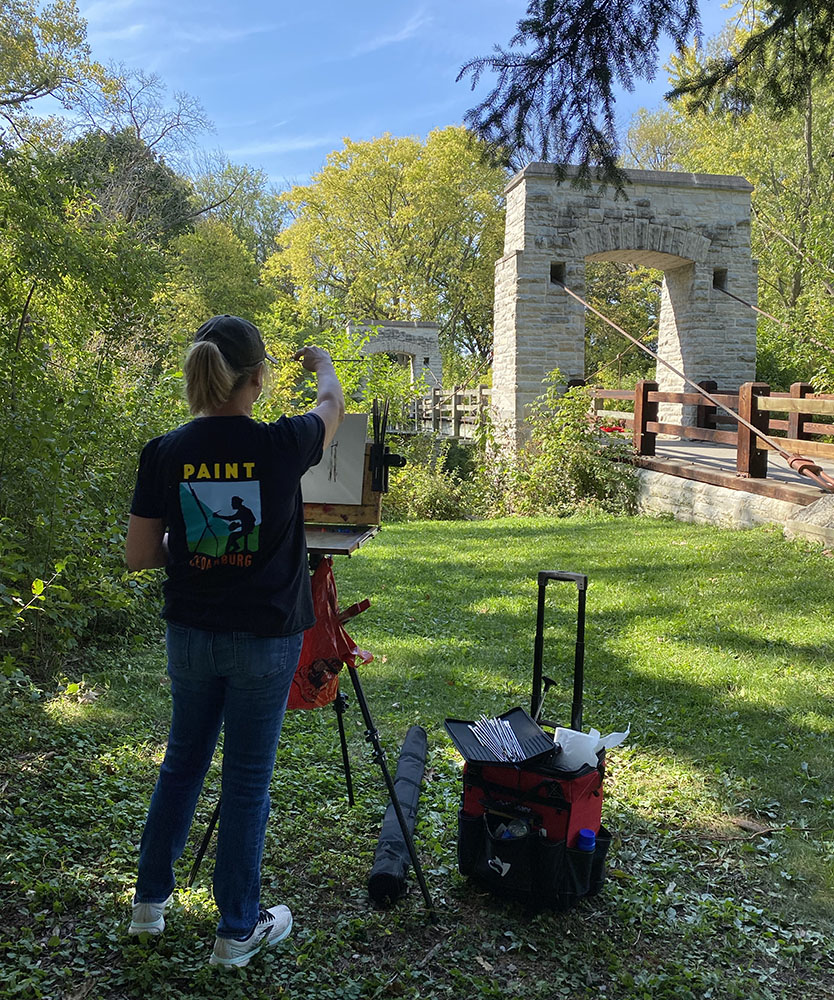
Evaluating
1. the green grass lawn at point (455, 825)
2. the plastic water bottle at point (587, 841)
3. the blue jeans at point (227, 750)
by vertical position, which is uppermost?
the blue jeans at point (227, 750)

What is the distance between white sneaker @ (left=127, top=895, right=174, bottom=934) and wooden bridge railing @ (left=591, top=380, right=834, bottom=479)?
7.54 metres

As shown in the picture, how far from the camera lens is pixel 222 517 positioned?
2.14 meters

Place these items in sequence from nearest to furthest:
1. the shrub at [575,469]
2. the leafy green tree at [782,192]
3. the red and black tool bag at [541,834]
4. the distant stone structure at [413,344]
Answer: the red and black tool bag at [541,834] → the shrub at [575,469] → the leafy green tree at [782,192] → the distant stone structure at [413,344]

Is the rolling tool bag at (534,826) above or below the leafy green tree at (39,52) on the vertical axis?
below

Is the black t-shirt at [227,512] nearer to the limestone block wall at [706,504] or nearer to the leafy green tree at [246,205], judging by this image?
the limestone block wall at [706,504]

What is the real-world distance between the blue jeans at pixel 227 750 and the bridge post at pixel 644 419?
10.2 m

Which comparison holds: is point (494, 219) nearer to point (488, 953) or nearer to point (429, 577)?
point (429, 577)

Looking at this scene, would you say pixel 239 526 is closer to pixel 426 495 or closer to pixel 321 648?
pixel 321 648

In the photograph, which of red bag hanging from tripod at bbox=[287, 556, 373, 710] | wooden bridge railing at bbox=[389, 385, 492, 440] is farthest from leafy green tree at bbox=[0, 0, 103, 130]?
red bag hanging from tripod at bbox=[287, 556, 373, 710]

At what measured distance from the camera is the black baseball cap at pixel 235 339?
2.17m

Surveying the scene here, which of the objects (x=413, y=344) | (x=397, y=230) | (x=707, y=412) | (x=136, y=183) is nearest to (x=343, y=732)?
(x=707, y=412)

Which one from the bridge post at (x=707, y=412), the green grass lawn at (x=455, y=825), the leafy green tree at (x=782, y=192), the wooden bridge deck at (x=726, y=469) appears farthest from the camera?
the leafy green tree at (x=782, y=192)

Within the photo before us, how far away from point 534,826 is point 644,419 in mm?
9803

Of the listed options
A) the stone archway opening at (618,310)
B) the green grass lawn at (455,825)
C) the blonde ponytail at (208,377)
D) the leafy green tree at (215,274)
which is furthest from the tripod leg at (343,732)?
the leafy green tree at (215,274)
